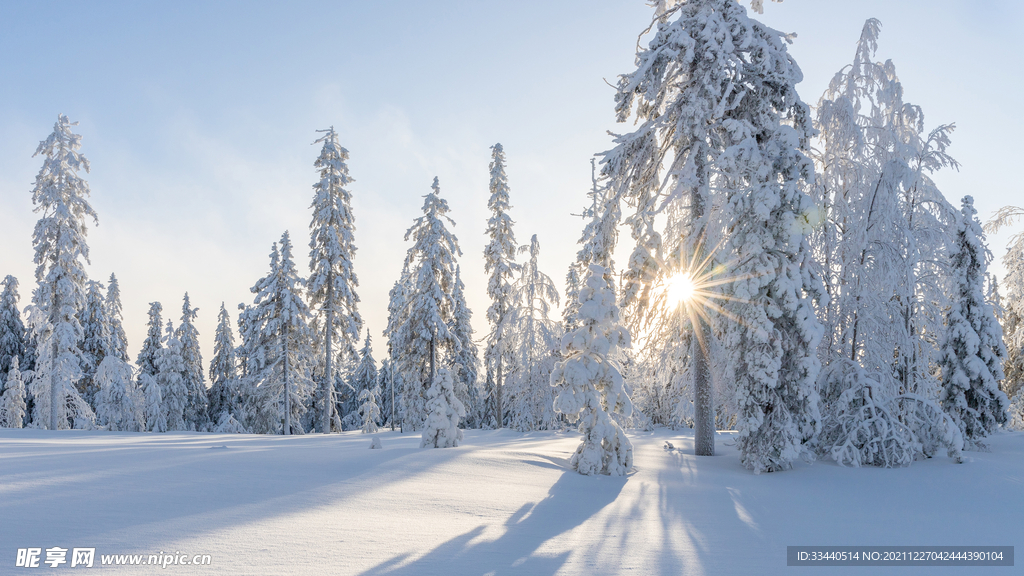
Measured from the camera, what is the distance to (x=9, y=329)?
37.8 m

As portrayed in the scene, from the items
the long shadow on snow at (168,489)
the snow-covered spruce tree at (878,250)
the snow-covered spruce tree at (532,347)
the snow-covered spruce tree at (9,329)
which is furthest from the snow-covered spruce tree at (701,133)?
the snow-covered spruce tree at (9,329)

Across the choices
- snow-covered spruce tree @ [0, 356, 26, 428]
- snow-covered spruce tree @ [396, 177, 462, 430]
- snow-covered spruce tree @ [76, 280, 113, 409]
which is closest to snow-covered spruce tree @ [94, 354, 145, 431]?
snow-covered spruce tree @ [76, 280, 113, 409]

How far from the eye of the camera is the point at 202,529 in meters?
5.22

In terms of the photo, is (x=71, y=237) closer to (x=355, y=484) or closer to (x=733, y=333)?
(x=355, y=484)

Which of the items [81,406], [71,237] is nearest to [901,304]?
[71,237]

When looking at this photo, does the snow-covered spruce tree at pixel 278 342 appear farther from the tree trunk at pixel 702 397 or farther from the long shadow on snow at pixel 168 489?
the tree trunk at pixel 702 397

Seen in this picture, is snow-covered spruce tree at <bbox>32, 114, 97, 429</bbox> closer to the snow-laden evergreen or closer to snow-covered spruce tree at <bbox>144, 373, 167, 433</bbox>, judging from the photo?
the snow-laden evergreen

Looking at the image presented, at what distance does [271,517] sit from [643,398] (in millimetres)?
22861

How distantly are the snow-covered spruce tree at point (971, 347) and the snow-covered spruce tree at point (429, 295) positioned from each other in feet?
69.3

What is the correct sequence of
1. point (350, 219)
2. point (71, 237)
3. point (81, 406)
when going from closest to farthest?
point (71, 237)
point (81, 406)
point (350, 219)

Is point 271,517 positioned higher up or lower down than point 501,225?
lower down

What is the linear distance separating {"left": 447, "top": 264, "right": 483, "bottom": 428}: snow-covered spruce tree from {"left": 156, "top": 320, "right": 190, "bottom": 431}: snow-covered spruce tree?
77.6ft

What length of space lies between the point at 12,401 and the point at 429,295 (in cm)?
2825

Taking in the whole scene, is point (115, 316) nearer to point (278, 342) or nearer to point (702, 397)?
point (278, 342)
